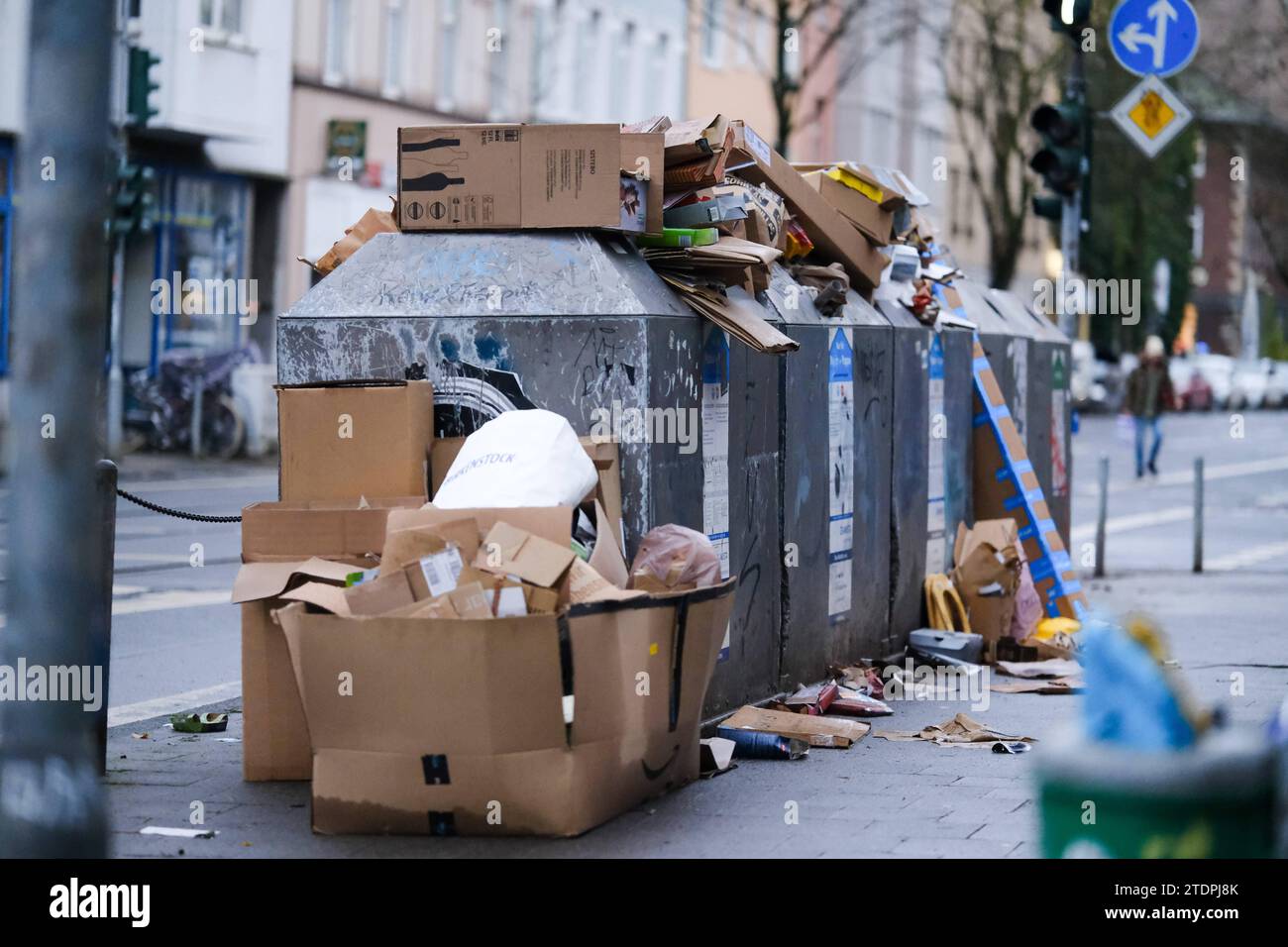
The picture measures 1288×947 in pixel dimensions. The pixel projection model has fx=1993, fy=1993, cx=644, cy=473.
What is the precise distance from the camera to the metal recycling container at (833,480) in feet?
27.1

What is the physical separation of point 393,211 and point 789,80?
24876mm

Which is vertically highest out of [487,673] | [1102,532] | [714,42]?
[714,42]

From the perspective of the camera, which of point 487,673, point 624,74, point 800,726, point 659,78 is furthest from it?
point 659,78

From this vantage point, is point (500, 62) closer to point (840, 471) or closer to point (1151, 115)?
point (1151, 115)

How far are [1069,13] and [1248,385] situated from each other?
→ 5396cm

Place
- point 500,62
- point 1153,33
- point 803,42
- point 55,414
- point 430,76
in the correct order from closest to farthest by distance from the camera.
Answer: point 55,414
point 1153,33
point 430,76
point 500,62
point 803,42

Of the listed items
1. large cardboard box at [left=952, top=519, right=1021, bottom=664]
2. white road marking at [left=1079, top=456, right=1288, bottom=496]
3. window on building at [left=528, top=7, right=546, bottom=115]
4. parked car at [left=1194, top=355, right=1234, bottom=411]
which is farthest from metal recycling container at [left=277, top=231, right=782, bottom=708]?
parked car at [left=1194, top=355, right=1234, bottom=411]

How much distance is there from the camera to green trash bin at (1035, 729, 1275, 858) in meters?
3.12

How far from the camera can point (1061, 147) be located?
13883mm

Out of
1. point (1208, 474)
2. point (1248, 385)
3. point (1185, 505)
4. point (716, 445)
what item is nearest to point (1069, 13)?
point (716, 445)

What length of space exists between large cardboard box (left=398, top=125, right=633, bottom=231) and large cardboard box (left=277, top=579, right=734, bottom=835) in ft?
5.93

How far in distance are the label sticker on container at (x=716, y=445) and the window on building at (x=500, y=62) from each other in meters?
29.4

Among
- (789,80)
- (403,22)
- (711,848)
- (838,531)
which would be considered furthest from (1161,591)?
(403,22)
